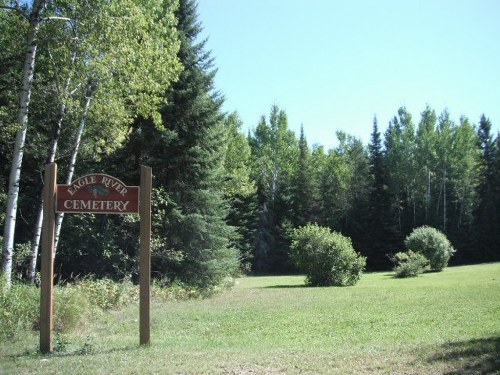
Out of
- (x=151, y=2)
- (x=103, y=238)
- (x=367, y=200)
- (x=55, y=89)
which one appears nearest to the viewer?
(x=55, y=89)

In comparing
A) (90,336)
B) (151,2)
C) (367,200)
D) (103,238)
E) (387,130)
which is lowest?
(90,336)

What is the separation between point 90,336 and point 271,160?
152ft

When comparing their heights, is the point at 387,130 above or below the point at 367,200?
above

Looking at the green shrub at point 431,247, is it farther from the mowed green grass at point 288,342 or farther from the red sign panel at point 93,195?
the red sign panel at point 93,195

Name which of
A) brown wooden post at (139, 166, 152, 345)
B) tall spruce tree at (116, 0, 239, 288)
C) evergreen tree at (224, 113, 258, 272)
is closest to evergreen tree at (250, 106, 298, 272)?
evergreen tree at (224, 113, 258, 272)

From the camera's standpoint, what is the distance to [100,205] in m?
8.44

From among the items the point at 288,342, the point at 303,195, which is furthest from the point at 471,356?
the point at 303,195

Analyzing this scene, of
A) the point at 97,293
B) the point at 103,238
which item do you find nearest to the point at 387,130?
the point at 103,238

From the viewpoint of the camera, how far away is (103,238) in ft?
65.2

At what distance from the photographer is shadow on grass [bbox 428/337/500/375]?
5934mm

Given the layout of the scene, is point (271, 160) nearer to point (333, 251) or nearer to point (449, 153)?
point (449, 153)

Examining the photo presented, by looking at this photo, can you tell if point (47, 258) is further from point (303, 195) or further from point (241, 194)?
point (303, 195)

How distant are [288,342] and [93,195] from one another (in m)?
4.35

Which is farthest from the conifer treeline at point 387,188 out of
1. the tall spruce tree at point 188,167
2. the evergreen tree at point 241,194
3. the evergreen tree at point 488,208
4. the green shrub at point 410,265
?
the tall spruce tree at point 188,167
